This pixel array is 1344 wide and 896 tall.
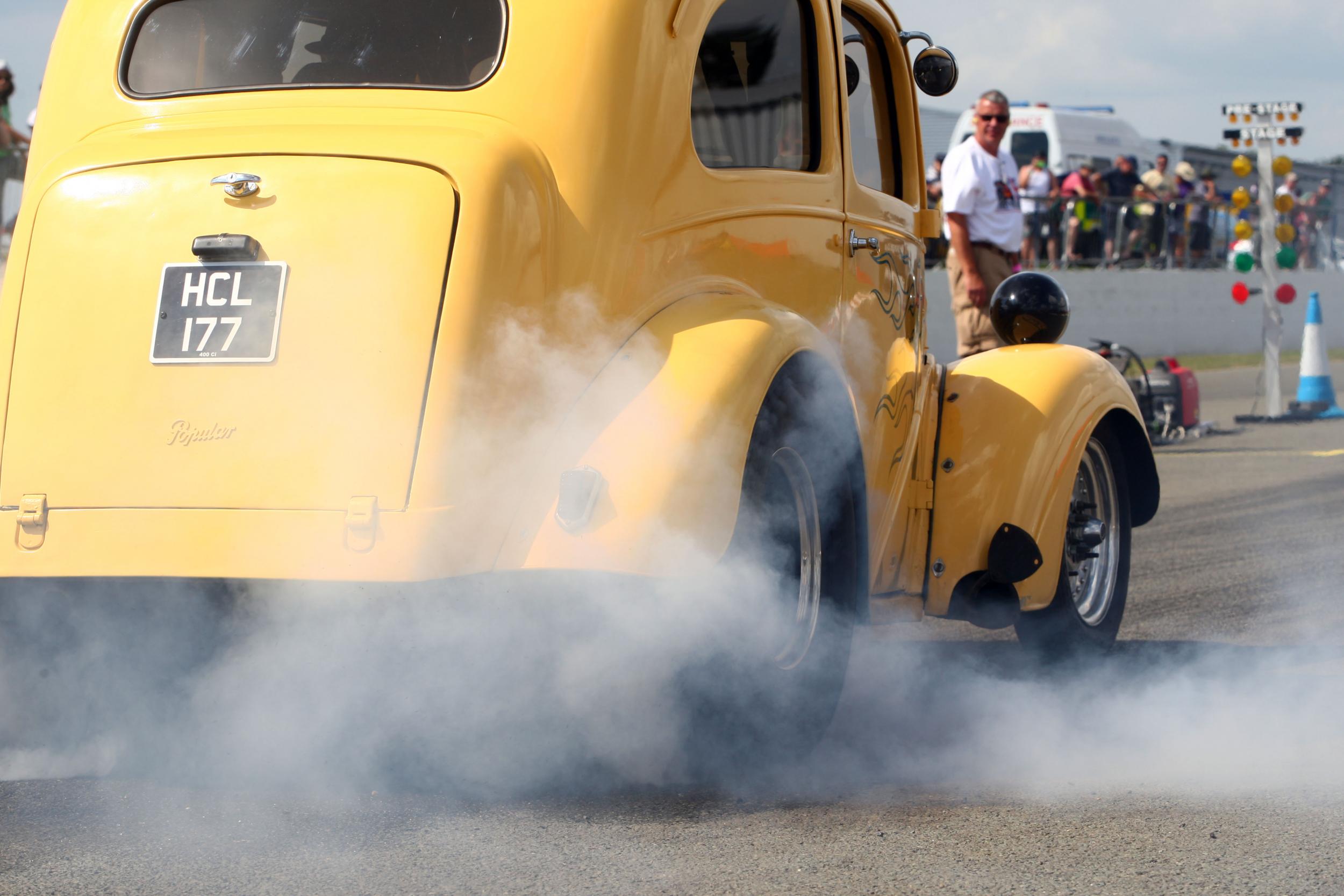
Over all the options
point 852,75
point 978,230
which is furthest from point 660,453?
point 978,230

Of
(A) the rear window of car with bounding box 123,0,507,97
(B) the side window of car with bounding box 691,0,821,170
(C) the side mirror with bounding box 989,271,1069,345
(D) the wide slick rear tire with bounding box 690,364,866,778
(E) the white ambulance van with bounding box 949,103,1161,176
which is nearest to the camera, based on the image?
(D) the wide slick rear tire with bounding box 690,364,866,778

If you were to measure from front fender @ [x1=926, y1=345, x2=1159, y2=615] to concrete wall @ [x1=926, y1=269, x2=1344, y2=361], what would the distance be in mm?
10456

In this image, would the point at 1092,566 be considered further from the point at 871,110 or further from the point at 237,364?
the point at 237,364

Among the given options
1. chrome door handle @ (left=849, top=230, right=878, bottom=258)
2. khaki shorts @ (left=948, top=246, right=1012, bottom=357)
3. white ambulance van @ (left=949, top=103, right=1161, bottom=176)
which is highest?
white ambulance van @ (left=949, top=103, right=1161, bottom=176)

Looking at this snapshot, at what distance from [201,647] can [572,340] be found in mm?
992

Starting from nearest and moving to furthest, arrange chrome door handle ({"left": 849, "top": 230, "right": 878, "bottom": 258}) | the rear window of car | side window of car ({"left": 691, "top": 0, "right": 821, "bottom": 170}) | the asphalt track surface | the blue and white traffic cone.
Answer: the asphalt track surface, the rear window of car, side window of car ({"left": 691, "top": 0, "right": 821, "bottom": 170}), chrome door handle ({"left": 849, "top": 230, "right": 878, "bottom": 258}), the blue and white traffic cone

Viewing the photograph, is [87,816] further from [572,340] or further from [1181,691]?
[1181,691]

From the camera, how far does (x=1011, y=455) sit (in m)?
4.20

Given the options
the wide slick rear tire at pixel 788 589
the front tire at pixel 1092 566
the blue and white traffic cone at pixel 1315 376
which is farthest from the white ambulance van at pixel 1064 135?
the wide slick rear tire at pixel 788 589

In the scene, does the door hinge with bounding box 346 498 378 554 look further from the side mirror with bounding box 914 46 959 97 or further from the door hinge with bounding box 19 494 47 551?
the side mirror with bounding box 914 46 959 97

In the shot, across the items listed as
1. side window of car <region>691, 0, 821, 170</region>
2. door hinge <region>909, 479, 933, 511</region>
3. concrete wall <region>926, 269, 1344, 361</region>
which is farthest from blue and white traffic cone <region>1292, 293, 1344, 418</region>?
side window of car <region>691, 0, 821, 170</region>

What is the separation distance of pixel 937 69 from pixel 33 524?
2.77 m

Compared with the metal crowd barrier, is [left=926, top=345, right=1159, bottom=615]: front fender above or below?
below

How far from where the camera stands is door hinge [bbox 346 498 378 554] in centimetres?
290
